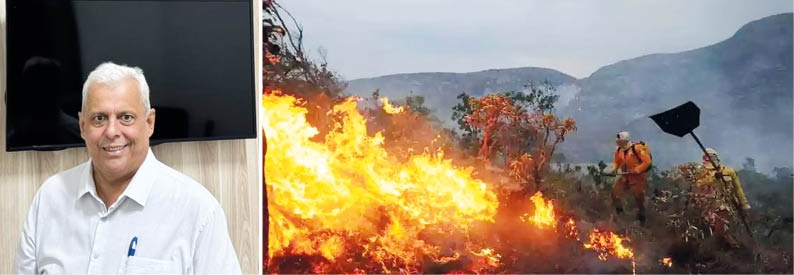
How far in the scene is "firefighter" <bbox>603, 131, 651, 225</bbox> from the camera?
290 centimetres

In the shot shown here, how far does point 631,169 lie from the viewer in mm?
2904

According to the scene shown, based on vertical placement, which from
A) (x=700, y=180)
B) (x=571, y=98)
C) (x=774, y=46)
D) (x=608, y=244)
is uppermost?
(x=774, y=46)

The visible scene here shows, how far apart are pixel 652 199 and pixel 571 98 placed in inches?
19.4

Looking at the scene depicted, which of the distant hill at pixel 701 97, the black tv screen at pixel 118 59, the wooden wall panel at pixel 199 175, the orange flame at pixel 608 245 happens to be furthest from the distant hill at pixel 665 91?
the black tv screen at pixel 118 59

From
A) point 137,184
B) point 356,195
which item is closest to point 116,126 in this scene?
point 137,184

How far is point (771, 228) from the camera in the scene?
2.94m

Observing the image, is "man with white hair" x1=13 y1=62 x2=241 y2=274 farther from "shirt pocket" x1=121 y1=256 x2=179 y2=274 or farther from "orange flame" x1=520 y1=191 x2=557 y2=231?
"orange flame" x1=520 y1=191 x2=557 y2=231

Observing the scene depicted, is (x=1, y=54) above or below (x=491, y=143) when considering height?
above

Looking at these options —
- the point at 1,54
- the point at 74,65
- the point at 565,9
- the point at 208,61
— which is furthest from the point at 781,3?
the point at 1,54

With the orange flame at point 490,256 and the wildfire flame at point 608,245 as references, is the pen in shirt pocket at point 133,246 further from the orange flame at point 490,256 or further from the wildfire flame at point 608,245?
the wildfire flame at point 608,245

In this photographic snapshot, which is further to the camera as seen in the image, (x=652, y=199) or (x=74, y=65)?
(x=652, y=199)

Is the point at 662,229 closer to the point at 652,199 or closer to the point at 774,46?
the point at 652,199

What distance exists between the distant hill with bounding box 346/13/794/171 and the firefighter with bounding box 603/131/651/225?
4 cm

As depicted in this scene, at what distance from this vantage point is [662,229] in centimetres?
292
